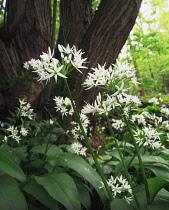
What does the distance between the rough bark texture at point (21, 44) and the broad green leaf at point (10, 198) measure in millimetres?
1593

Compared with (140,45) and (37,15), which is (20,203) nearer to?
(37,15)

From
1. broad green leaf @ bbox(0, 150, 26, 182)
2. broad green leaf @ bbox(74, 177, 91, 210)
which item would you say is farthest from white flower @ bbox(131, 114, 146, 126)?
broad green leaf @ bbox(0, 150, 26, 182)

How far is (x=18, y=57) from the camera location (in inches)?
118

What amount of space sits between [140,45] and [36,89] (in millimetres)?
5799

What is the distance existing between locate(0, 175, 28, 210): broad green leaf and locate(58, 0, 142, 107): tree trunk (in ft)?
6.93

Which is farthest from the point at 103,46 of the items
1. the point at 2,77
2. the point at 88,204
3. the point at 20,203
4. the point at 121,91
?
the point at 20,203

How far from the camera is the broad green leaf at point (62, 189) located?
3.85 feet

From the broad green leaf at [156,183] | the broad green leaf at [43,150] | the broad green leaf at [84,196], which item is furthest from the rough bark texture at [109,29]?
the broad green leaf at [156,183]

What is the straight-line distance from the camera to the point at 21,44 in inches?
120

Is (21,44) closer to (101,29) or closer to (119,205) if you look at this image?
(101,29)

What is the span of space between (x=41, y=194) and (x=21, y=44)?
2442 millimetres

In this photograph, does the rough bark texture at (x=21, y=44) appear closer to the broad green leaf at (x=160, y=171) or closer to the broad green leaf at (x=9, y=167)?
the broad green leaf at (x=9, y=167)

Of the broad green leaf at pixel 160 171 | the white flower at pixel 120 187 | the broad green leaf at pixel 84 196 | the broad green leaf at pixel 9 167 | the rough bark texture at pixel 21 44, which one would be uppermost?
the rough bark texture at pixel 21 44

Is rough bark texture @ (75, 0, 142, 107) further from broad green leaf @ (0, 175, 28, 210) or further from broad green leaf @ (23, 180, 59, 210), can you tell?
broad green leaf @ (0, 175, 28, 210)
